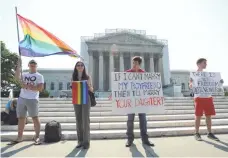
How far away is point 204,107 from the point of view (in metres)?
5.35

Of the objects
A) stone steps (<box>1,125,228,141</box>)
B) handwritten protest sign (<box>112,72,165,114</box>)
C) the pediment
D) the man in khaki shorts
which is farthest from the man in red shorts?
the pediment

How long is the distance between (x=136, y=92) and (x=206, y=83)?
2103 millimetres

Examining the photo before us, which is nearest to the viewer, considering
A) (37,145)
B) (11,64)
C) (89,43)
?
(37,145)

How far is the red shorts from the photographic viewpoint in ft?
17.4

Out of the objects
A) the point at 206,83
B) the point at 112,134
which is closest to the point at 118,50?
the point at 206,83

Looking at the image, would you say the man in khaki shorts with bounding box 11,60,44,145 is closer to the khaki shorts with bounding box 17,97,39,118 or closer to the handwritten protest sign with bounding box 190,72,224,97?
the khaki shorts with bounding box 17,97,39,118

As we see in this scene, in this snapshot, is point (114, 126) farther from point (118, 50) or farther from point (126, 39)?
point (126, 39)

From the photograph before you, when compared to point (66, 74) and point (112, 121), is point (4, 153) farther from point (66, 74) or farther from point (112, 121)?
point (66, 74)

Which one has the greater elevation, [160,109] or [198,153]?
[160,109]

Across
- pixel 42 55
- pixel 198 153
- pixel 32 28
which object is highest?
pixel 32 28

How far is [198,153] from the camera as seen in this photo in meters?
3.93

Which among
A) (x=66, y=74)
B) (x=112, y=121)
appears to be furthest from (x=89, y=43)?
(x=112, y=121)

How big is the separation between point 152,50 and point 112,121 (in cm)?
4624

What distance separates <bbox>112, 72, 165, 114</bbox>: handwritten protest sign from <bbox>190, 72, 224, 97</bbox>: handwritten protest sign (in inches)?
43.0
